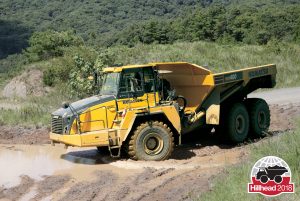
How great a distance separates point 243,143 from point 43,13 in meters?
123

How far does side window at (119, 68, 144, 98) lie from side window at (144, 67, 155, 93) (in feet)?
0.59

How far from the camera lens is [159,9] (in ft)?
458

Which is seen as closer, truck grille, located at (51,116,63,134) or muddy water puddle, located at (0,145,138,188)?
muddy water puddle, located at (0,145,138,188)

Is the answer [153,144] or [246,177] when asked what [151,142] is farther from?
[246,177]

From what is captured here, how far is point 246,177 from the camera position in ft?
24.4

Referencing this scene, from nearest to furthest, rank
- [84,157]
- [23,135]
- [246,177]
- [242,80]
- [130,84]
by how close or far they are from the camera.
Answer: [246,177]
[130,84]
[84,157]
[242,80]
[23,135]

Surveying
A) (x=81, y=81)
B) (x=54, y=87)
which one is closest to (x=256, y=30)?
(x=54, y=87)

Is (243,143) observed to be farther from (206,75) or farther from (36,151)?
(36,151)

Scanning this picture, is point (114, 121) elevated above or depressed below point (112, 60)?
below

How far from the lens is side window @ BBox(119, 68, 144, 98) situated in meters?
11.9

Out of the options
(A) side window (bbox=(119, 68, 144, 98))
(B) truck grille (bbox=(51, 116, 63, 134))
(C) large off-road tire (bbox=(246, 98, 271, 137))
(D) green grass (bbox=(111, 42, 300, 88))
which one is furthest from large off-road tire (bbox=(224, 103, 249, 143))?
(D) green grass (bbox=(111, 42, 300, 88))

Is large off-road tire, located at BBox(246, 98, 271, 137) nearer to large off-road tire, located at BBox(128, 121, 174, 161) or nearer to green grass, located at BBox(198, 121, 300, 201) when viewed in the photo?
large off-road tire, located at BBox(128, 121, 174, 161)

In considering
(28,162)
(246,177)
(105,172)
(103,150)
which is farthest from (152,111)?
(246,177)

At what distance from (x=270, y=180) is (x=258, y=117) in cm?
814
